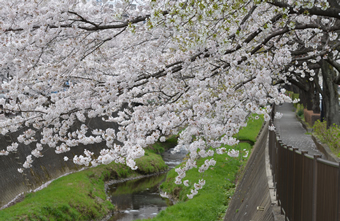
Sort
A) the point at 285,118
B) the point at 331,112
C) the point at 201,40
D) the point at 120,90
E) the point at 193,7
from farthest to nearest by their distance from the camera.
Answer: the point at 285,118, the point at 331,112, the point at 120,90, the point at 193,7, the point at 201,40

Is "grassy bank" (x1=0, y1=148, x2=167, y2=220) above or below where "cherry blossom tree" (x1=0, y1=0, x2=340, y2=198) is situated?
below

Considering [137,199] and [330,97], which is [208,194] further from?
[330,97]

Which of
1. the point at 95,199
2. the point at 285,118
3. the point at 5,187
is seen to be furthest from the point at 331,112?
the point at 285,118

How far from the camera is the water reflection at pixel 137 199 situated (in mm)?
17500

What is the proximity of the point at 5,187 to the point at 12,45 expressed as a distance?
36.8ft

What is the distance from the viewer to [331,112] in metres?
17.6

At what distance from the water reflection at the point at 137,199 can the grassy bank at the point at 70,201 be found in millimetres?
680

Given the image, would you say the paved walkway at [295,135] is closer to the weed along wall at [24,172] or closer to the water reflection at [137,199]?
the water reflection at [137,199]

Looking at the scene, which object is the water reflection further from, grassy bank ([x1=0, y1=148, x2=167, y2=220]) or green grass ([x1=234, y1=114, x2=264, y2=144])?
green grass ([x1=234, y1=114, x2=264, y2=144])

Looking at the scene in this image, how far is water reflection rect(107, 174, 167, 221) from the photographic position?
17.5 metres

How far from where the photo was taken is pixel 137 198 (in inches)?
791

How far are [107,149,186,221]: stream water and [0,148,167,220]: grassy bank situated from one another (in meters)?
0.66

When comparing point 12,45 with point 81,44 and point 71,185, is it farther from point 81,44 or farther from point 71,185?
point 71,185

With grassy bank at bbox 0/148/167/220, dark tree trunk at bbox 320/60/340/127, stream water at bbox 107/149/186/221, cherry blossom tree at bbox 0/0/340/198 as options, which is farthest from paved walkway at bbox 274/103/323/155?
cherry blossom tree at bbox 0/0/340/198
